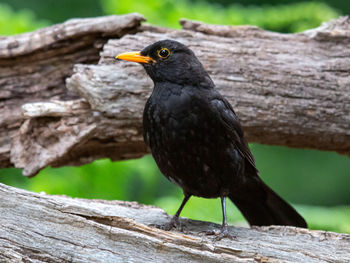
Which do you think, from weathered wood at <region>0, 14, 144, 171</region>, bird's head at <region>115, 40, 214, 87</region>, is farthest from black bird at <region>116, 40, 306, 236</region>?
weathered wood at <region>0, 14, 144, 171</region>

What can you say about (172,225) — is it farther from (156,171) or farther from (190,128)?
(156,171)

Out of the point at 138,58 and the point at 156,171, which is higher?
the point at 138,58

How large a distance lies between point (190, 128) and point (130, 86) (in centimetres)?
119

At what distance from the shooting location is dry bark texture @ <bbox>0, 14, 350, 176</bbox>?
5.24 metres

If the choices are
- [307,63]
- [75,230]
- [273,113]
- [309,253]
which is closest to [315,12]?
[307,63]

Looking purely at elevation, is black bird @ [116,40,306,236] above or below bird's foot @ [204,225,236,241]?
above

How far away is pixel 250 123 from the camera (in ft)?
17.7

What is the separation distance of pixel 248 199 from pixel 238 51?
151 centimetres

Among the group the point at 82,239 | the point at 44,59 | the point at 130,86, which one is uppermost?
the point at 44,59

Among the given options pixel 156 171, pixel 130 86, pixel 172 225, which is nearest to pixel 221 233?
pixel 172 225

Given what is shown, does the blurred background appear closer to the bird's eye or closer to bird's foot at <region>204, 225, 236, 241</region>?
bird's foot at <region>204, 225, 236, 241</region>

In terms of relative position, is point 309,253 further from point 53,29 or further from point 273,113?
point 53,29

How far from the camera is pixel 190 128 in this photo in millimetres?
4320

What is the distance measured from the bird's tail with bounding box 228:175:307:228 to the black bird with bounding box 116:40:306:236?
42 centimetres
